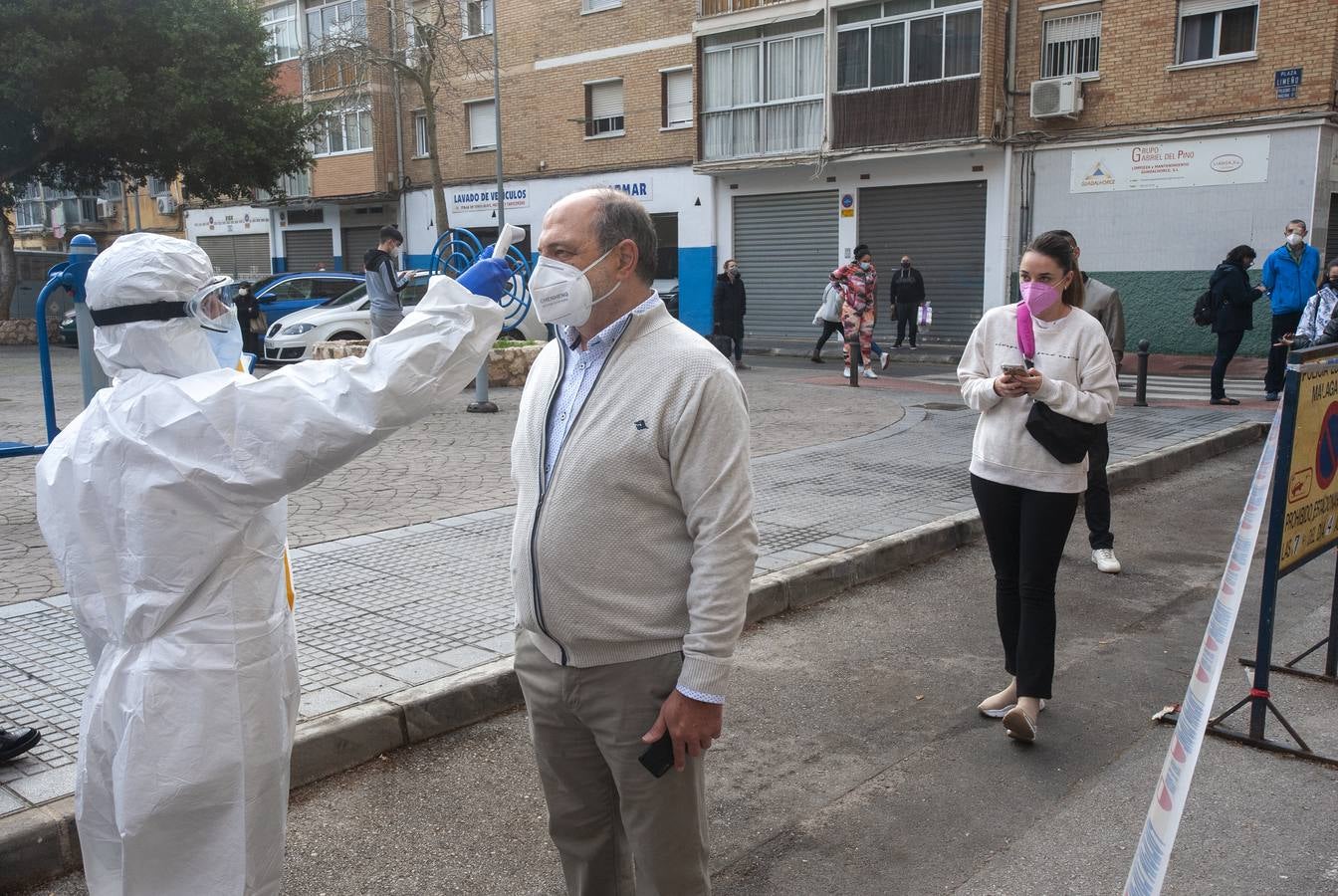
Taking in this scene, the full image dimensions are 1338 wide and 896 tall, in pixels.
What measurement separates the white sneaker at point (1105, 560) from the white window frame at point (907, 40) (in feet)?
56.8

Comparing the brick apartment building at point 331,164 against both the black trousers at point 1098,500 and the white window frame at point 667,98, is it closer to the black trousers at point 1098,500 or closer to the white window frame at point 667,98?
the white window frame at point 667,98

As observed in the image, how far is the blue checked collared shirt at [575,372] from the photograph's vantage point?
2453 millimetres

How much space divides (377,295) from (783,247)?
14.3 metres

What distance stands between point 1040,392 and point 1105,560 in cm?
299

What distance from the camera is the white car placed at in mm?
17719

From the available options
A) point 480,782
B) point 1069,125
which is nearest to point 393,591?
point 480,782

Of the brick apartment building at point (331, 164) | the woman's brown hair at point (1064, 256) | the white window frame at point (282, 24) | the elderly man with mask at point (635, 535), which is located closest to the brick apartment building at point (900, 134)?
the brick apartment building at point (331, 164)

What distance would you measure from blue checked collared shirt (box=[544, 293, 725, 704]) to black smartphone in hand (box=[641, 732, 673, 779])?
15 cm

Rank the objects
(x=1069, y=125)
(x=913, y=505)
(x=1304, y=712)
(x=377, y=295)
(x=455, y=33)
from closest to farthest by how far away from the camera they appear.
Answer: (x=1304, y=712)
(x=913, y=505)
(x=377, y=295)
(x=1069, y=125)
(x=455, y=33)

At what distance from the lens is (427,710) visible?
4.28m

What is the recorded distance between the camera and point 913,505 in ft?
25.6

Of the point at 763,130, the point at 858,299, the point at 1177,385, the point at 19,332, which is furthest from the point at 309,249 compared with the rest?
the point at 1177,385

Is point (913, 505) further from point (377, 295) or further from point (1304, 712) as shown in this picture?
point (377, 295)

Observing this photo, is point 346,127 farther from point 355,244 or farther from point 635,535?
point 635,535
